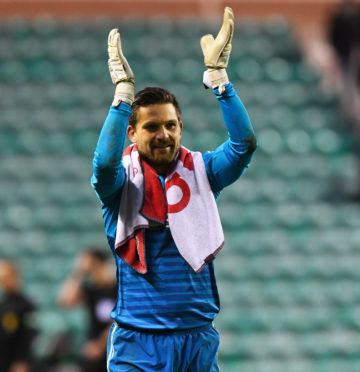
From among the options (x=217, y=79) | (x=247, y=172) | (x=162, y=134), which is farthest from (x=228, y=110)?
(x=247, y=172)

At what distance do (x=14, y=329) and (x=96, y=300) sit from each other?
67cm

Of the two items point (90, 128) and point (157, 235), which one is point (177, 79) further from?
point (157, 235)

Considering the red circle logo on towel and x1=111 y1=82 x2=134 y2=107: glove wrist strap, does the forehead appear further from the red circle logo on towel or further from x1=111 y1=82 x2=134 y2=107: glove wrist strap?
the red circle logo on towel

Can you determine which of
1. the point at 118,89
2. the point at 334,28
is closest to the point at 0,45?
the point at 334,28

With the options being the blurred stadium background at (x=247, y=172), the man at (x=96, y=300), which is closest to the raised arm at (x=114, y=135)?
the man at (x=96, y=300)

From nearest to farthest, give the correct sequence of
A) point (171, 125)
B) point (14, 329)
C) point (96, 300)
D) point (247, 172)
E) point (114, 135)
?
point (114, 135) → point (171, 125) → point (96, 300) → point (14, 329) → point (247, 172)

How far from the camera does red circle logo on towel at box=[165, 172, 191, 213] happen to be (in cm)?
271

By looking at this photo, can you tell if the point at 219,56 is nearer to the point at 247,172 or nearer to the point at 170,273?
the point at 170,273

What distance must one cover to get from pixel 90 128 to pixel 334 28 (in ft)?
9.96

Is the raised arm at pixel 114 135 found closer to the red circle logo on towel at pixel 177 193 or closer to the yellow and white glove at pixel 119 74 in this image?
the yellow and white glove at pixel 119 74

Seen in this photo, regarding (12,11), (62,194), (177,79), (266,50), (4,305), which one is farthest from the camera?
(12,11)

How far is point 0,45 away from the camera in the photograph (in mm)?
10000

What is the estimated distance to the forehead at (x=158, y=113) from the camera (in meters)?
2.71

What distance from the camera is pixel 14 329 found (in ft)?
19.0
